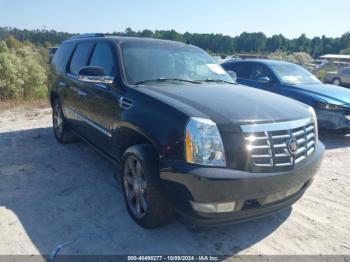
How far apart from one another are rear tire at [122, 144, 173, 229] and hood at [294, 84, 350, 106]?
485 centimetres

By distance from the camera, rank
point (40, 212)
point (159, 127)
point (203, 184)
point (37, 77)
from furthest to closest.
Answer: point (37, 77) < point (40, 212) < point (159, 127) < point (203, 184)

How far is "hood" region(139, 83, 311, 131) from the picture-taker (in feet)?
9.53

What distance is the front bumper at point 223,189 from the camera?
2.67m

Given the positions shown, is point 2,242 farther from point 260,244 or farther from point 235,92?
point 235,92

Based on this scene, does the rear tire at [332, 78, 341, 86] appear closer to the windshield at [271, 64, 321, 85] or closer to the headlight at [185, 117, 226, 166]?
the windshield at [271, 64, 321, 85]

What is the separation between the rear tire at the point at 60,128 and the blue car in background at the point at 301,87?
3.08 m

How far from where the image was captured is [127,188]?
3.56m

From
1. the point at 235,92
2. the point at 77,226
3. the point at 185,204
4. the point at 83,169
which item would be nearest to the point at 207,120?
the point at 185,204

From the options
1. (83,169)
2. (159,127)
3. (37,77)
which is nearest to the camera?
(159,127)

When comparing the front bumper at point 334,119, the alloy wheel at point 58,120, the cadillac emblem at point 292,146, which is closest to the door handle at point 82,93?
the alloy wheel at point 58,120

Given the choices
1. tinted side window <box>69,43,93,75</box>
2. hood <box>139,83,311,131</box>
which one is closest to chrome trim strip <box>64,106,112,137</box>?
tinted side window <box>69,43,93,75</box>

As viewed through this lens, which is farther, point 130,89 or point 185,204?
point 130,89

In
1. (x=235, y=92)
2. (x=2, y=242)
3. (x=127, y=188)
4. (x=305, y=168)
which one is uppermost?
(x=235, y=92)

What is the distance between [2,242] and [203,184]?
1.96m
